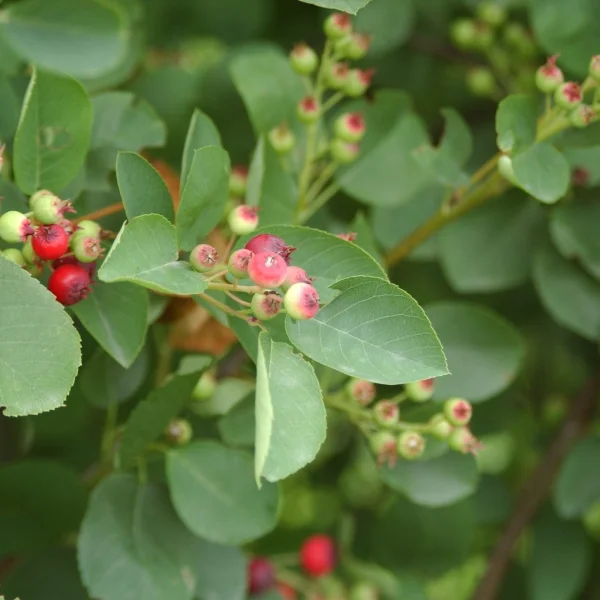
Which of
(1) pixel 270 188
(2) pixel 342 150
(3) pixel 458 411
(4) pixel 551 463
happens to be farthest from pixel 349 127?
(4) pixel 551 463

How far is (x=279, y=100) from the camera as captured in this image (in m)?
1.10

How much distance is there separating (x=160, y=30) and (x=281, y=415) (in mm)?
1132

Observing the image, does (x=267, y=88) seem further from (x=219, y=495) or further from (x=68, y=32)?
(x=219, y=495)

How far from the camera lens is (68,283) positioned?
2.49ft

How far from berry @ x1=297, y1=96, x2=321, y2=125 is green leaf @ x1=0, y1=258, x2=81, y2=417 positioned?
0.45 meters

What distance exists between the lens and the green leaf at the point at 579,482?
138 centimetres

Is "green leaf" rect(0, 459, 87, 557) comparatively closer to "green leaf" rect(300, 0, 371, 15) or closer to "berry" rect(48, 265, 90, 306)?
"berry" rect(48, 265, 90, 306)

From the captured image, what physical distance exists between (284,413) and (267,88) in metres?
0.56

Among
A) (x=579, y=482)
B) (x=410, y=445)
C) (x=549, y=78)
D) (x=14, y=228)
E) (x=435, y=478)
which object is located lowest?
(x=579, y=482)

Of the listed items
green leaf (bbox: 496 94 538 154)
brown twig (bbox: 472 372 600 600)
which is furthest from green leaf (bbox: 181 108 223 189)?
brown twig (bbox: 472 372 600 600)

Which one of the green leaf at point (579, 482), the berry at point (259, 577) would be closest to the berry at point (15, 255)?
the berry at point (259, 577)

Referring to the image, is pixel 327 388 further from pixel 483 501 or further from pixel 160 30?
pixel 160 30

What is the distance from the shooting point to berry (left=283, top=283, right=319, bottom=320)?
2.22ft

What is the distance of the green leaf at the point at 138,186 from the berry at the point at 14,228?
79mm
